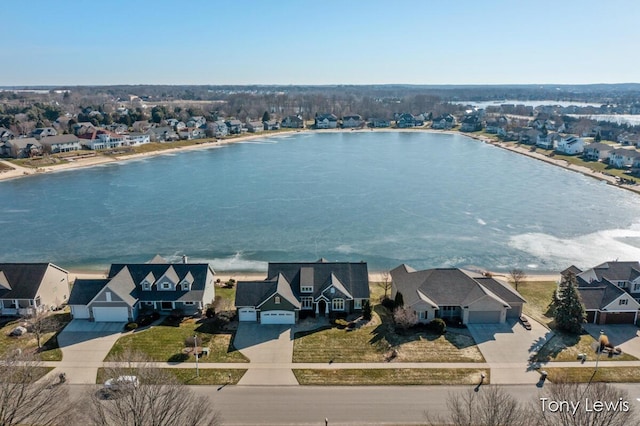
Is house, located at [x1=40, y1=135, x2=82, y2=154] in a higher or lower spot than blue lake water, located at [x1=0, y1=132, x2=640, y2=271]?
higher

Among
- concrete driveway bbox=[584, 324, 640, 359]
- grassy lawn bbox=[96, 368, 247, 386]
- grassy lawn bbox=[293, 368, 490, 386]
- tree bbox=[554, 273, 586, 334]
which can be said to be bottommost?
concrete driveway bbox=[584, 324, 640, 359]

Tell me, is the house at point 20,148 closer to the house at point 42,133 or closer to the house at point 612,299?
the house at point 42,133

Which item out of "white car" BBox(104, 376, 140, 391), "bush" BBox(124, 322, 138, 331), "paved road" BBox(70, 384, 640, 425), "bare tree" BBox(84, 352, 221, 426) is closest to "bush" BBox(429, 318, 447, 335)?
"paved road" BBox(70, 384, 640, 425)

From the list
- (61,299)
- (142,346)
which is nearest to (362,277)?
(142,346)

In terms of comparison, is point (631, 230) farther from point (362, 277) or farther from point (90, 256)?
point (90, 256)

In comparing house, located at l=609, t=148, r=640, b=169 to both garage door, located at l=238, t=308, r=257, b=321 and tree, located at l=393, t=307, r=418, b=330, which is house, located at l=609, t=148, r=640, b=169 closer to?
tree, located at l=393, t=307, r=418, b=330

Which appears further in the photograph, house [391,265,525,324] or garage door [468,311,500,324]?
garage door [468,311,500,324]

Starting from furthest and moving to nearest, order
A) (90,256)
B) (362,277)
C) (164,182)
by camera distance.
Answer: (164,182)
(90,256)
(362,277)
